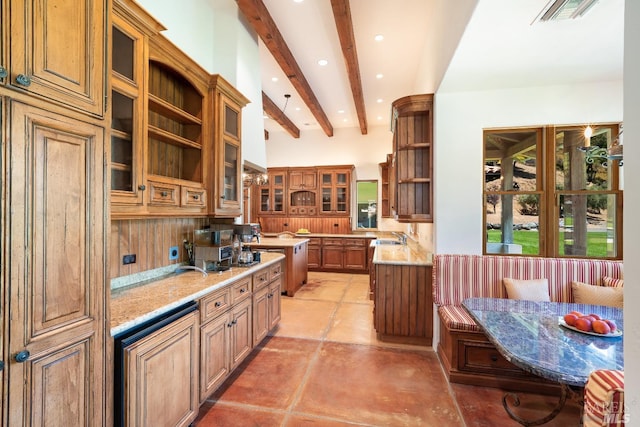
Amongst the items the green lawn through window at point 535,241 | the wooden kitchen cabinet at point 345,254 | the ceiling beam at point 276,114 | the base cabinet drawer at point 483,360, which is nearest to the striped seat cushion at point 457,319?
the base cabinet drawer at point 483,360

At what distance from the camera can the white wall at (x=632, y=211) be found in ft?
1.77

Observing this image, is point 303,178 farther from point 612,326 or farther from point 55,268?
point 55,268

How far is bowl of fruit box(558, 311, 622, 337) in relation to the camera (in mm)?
1688

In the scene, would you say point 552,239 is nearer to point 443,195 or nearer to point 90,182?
point 443,195

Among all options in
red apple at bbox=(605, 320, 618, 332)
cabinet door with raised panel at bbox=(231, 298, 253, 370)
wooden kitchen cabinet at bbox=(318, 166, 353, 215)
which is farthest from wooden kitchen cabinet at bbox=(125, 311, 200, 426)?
wooden kitchen cabinet at bbox=(318, 166, 353, 215)

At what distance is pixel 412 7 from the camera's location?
3102 millimetres

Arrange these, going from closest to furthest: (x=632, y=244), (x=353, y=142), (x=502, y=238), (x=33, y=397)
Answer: (x=632, y=244) < (x=33, y=397) < (x=502, y=238) < (x=353, y=142)

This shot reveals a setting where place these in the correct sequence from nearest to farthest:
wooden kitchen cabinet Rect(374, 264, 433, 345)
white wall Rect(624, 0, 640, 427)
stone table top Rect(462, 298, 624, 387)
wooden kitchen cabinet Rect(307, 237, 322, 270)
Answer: white wall Rect(624, 0, 640, 427), stone table top Rect(462, 298, 624, 387), wooden kitchen cabinet Rect(374, 264, 433, 345), wooden kitchen cabinet Rect(307, 237, 322, 270)

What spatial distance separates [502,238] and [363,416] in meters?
2.38

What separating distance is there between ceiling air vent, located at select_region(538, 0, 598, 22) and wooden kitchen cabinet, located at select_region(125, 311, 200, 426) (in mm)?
2918

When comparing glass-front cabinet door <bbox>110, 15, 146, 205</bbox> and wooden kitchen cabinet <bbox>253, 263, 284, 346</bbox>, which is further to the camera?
wooden kitchen cabinet <bbox>253, 263, 284, 346</bbox>

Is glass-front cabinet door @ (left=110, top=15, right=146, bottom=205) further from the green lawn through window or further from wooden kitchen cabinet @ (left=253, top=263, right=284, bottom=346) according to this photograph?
the green lawn through window

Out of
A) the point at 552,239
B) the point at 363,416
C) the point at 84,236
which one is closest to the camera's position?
the point at 84,236

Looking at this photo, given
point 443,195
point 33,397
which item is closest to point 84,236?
point 33,397
